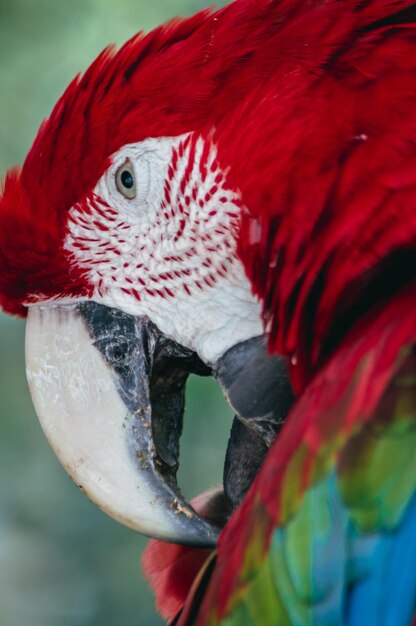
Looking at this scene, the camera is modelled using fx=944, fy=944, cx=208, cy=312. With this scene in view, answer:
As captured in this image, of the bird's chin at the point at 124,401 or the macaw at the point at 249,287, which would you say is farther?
the bird's chin at the point at 124,401

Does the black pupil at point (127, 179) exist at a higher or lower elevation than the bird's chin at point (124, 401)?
higher

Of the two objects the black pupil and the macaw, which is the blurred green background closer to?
the macaw

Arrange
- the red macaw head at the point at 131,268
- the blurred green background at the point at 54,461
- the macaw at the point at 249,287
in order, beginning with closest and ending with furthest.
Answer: the macaw at the point at 249,287 < the red macaw head at the point at 131,268 < the blurred green background at the point at 54,461

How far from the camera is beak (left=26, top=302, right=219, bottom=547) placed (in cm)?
90

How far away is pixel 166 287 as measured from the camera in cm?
91

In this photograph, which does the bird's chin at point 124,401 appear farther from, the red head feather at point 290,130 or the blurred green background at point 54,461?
the blurred green background at point 54,461

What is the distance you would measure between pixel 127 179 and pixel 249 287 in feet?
0.51

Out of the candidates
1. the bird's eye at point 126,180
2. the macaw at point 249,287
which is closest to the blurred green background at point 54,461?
the macaw at point 249,287

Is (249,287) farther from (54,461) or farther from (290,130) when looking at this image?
(54,461)

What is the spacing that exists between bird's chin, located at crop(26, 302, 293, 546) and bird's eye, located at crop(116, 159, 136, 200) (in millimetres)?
116

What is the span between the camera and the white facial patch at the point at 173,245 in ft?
2.84

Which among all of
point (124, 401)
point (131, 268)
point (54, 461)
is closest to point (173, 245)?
point (131, 268)

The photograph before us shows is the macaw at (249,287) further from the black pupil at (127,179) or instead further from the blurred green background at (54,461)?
the blurred green background at (54,461)

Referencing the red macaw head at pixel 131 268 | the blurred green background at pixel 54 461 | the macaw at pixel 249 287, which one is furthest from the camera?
the blurred green background at pixel 54 461
